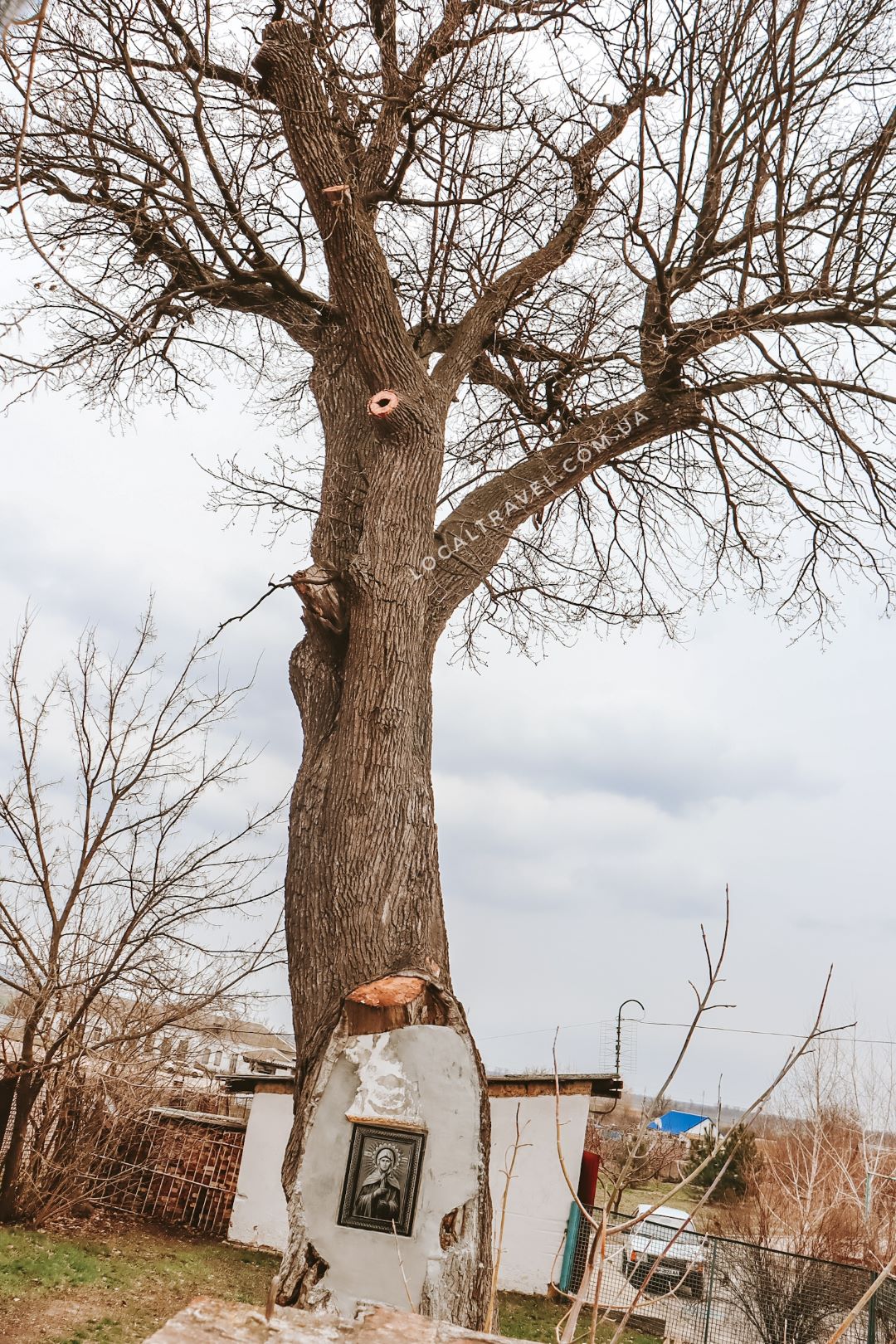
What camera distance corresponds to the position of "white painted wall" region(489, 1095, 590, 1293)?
12.0 metres

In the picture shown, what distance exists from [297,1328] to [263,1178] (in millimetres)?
15195

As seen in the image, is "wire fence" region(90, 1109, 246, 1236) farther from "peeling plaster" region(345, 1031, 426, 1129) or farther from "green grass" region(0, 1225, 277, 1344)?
"peeling plaster" region(345, 1031, 426, 1129)

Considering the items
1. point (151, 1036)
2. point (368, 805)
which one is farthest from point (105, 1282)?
point (368, 805)

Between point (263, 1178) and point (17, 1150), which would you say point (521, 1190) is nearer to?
point (263, 1178)

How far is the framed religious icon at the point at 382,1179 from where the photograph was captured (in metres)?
3.14

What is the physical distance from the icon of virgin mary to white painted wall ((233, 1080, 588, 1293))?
8520 mm

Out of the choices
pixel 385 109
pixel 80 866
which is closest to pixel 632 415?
pixel 385 109

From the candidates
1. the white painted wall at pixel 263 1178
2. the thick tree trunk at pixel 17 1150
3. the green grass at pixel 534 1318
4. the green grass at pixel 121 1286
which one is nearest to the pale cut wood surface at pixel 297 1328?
the green grass at pixel 121 1286

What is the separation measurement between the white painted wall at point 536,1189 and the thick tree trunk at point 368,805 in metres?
A: 9.21

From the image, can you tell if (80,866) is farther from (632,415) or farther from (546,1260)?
(546,1260)

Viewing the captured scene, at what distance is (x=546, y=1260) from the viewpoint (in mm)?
11867

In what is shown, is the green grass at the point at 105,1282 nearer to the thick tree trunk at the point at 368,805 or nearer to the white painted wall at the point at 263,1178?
the white painted wall at the point at 263,1178

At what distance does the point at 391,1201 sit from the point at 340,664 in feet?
7.93

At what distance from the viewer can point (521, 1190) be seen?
40.5 ft
